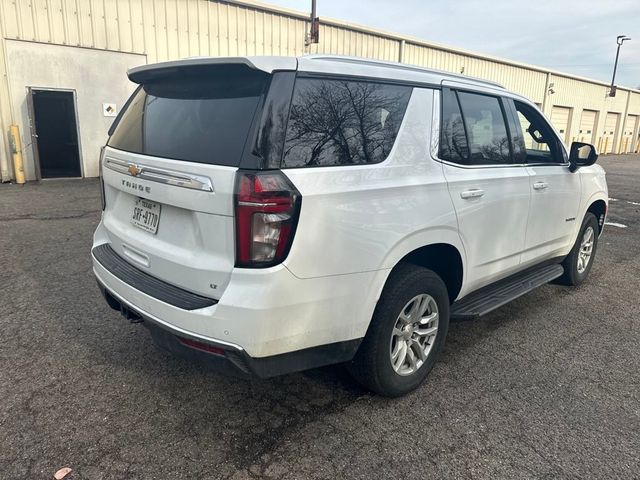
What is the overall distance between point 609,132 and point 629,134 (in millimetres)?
3869

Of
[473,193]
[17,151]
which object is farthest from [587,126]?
[473,193]

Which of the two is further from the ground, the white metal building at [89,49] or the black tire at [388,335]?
the white metal building at [89,49]

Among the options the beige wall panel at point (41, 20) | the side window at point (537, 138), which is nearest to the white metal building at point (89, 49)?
the beige wall panel at point (41, 20)

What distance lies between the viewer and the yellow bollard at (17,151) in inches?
423

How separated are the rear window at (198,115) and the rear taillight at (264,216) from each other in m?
0.16

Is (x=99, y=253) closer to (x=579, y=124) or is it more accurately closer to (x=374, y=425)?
(x=374, y=425)

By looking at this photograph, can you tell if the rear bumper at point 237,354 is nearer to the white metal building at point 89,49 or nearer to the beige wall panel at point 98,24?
the white metal building at point 89,49

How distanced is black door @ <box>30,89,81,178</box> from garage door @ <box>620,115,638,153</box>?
125 feet

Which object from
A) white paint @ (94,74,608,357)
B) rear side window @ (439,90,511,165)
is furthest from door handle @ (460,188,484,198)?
rear side window @ (439,90,511,165)

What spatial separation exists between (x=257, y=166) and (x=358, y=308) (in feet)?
2.93

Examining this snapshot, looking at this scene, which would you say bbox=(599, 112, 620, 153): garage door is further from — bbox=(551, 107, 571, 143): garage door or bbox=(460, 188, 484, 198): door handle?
bbox=(460, 188, 484, 198): door handle

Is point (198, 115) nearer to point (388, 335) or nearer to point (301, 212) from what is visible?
point (301, 212)

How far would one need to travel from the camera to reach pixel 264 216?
209 centimetres

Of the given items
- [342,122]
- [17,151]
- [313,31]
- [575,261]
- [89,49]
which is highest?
[313,31]
